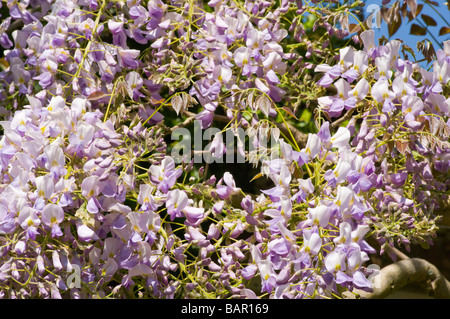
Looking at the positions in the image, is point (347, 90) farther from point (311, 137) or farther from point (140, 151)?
point (140, 151)

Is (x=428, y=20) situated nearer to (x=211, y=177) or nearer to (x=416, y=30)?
(x=416, y=30)

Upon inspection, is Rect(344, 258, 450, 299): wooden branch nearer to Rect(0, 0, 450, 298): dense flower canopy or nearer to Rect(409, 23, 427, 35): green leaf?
Rect(0, 0, 450, 298): dense flower canopy

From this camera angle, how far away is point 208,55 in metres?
1.49

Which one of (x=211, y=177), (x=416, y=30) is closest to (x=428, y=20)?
(x=416, y=30)

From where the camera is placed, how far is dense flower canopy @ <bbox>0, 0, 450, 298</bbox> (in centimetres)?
124

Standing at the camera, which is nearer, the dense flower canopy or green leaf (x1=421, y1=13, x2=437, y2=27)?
the dense flower canopy

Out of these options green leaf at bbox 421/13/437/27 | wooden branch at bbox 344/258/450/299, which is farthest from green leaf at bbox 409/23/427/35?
wooden branch at bbox 344/258/450/299

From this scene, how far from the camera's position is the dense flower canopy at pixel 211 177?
124 centimetres

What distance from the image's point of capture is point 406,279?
78.1 inches

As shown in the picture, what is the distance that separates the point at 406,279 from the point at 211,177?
38.5 inches

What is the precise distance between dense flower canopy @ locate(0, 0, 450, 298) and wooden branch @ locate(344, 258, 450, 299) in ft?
1.49

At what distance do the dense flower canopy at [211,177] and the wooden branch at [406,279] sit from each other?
0.46 meters

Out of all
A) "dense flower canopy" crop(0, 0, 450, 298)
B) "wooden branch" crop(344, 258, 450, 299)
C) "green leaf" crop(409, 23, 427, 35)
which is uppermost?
"green leaf" crop(409, 23, 427, 35)

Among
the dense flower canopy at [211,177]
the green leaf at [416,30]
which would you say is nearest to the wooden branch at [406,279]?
the dense flower canopy at [211,177]
